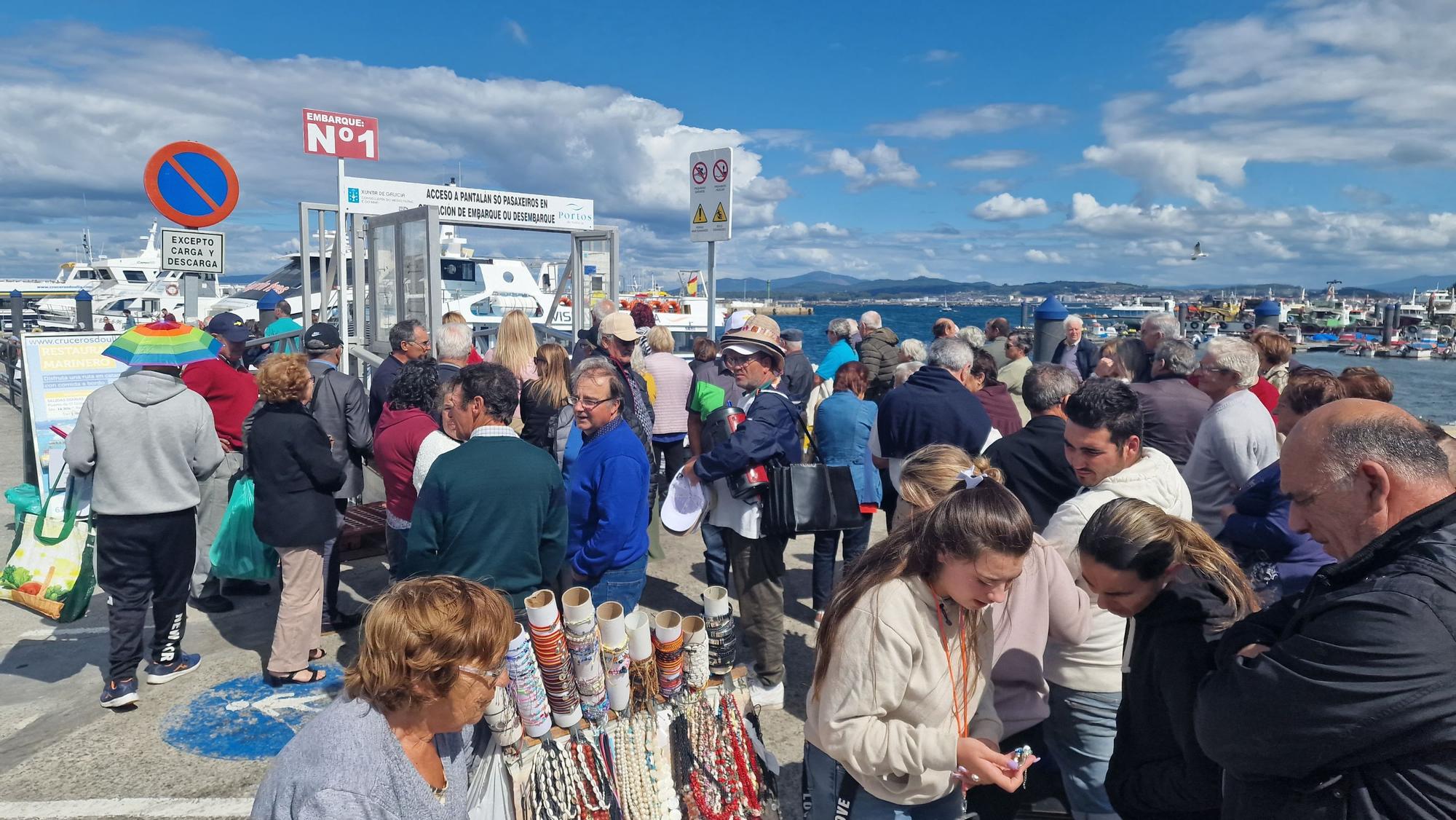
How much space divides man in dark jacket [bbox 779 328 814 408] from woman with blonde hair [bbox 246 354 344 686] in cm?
394

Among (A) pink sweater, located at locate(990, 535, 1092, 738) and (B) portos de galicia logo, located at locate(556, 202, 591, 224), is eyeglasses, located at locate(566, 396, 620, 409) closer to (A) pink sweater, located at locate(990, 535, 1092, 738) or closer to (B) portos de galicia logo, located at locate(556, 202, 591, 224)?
(A) pink sweater, located at locate(990, 535, 1092, 738)

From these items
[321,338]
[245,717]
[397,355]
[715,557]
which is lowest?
[245,717]

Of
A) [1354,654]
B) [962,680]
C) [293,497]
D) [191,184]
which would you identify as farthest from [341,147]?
[1354,654]

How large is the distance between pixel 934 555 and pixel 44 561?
5273mm

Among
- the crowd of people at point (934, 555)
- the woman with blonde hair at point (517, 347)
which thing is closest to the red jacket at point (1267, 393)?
the crowd of people at point (934, 555)

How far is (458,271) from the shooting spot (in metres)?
19.3

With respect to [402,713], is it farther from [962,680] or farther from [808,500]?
[808,500]

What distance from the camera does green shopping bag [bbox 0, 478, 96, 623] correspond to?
15.3 ft

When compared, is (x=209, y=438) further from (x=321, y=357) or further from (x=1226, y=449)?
(x=1226, y=449)

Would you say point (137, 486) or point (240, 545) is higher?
point (137, 486)

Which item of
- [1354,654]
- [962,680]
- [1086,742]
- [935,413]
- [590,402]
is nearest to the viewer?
[1354,654]

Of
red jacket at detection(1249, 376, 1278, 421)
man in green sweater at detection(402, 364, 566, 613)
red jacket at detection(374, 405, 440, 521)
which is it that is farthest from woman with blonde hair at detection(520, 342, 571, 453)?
red jacket at detection(1249, 376, 1278, 421)

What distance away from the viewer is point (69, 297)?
30500mm

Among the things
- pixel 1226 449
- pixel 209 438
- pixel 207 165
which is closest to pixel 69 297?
pixel 207 165
